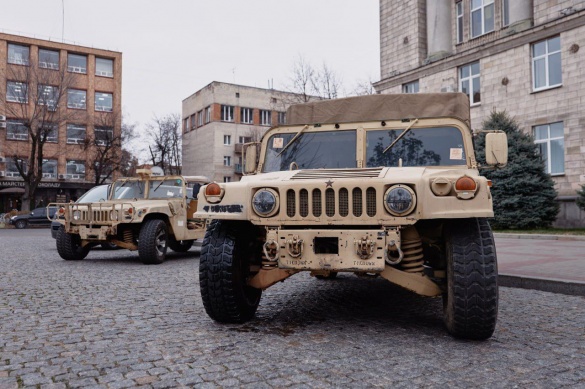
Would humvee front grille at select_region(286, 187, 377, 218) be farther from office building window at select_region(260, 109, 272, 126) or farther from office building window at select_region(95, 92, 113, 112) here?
office building window at select_region(260, 109, 272, 126)

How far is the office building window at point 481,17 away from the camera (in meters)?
23.3

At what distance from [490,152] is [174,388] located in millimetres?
3814

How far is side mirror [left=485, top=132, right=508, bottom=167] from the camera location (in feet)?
16.8

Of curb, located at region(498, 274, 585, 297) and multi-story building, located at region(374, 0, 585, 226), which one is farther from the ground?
multi-story building, located at region(374, 0, 585, 226)

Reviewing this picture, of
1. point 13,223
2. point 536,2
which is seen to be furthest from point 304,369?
point 13,223

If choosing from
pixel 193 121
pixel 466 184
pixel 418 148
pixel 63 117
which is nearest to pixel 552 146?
pixel 418 148

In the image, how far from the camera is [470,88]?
23.5 m

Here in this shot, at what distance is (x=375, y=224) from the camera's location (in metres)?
3.98

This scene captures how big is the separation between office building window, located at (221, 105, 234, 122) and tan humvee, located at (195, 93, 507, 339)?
1875 inches

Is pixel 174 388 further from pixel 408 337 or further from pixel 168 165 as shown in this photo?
pixel 168 165

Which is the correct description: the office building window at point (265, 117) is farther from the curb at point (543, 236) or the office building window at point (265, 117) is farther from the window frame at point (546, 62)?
the curb at point (543, 236)

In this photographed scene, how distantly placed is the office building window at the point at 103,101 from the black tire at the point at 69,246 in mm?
36811

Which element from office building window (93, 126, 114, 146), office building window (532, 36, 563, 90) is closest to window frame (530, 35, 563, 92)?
office building window (532, 36, 563, 90)

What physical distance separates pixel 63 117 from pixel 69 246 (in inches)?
1141
